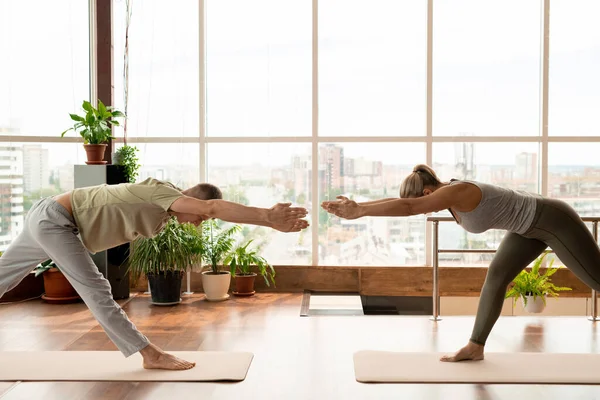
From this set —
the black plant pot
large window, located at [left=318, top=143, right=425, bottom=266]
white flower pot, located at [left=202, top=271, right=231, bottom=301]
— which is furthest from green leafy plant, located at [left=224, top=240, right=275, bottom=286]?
large window, located at [left=318, top=143, right=425, bottom=266]

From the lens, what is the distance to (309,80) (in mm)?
6621

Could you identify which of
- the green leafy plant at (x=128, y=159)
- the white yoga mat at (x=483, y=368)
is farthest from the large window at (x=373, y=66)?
the white yoga mat at (x=483, y=368)

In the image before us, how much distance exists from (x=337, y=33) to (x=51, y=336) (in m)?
3.67

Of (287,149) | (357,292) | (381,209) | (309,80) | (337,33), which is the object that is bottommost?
(357,292)

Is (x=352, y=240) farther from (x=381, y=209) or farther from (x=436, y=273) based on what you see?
(x=381, y=209)

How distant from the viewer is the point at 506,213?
3.48 m

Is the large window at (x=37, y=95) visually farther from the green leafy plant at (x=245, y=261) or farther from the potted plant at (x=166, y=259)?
the green leafy plant at (x=245, y=261)

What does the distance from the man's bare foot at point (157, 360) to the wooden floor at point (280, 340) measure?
17 centimetres

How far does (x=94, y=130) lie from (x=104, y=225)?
8.44 ft

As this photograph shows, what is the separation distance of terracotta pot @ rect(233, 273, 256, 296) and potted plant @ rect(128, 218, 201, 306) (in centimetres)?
53

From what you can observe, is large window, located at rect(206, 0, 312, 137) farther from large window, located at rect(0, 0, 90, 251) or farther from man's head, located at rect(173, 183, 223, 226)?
man's head, located at rect(173, 183, 223, 226)

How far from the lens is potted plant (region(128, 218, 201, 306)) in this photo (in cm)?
575

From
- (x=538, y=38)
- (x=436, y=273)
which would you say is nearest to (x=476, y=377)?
(x=436, y=273)

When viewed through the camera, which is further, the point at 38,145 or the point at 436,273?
the point at 38,145
